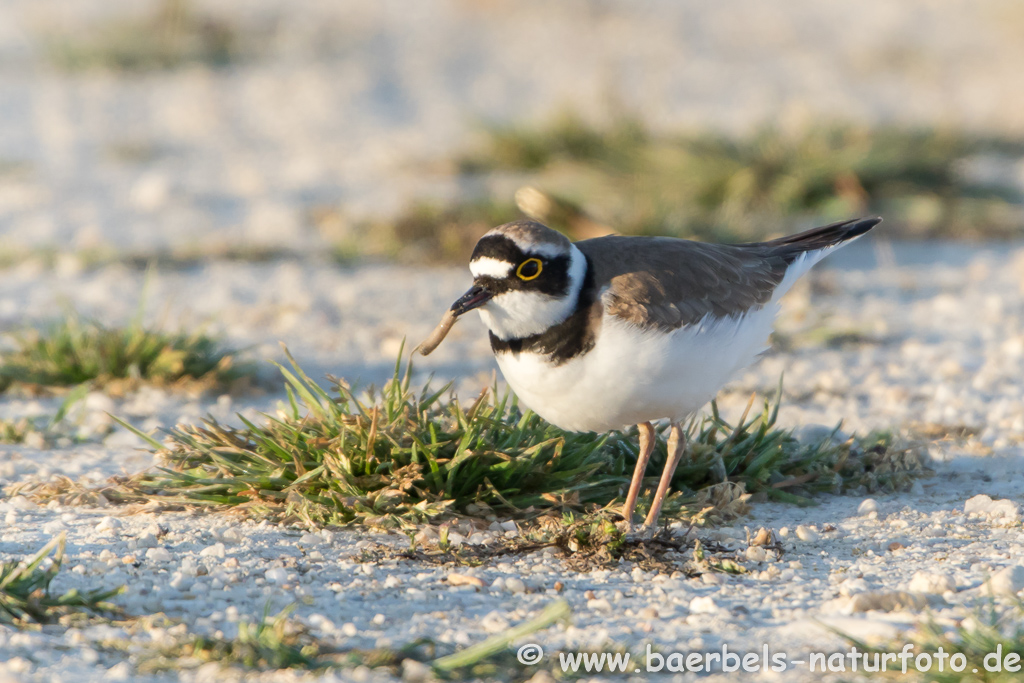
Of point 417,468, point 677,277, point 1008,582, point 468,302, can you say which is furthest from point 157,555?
point 1008,582

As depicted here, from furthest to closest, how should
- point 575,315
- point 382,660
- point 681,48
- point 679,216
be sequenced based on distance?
point 681,48
point 679,216
point 575,315
point 382,660

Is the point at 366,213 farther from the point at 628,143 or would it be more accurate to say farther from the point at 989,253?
the point at 989,253

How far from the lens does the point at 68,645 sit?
272cm

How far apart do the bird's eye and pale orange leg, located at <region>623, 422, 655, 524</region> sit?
2.17 feet

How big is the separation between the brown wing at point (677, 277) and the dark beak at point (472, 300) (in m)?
0.33

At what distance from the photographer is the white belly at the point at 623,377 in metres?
3.17

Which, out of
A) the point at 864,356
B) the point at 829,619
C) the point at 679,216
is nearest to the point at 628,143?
the point at 679,216

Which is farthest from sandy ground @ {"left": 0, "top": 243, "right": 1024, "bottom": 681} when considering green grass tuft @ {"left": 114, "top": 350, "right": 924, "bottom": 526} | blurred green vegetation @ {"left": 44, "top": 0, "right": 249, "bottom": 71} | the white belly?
blurred green vegetation @ {"left": 44, "top": 0, "right": 249, "bottom": 71}

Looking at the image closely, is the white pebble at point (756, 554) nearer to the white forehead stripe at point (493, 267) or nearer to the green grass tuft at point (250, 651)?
the white forehead stripe at point (493, 267)

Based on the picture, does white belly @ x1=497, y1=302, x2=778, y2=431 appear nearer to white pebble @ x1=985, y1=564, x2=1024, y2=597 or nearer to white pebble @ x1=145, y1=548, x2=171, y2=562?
white pebble @ x1=985, y1=564, x2=1024, y2=597

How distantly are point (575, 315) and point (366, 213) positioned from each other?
5.19m

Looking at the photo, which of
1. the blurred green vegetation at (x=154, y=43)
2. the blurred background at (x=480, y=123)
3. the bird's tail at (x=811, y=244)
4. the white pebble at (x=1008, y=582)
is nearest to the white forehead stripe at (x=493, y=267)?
the bird's tail at (x=811, y=244)

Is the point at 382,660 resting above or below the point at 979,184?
below

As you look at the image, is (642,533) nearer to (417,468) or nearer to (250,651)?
(417,468)
